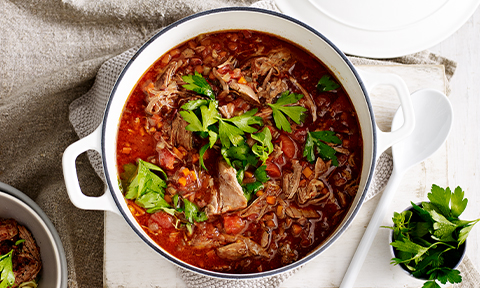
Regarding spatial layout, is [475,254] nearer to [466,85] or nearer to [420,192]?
[420,192]

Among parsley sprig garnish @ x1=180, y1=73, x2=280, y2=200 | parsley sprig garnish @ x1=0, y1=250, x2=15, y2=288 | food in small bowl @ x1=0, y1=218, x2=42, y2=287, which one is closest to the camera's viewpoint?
parsley sprig garnish @ x1=180, y1=73, x2=280, y2=200

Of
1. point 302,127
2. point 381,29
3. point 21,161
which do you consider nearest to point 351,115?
point 302,127

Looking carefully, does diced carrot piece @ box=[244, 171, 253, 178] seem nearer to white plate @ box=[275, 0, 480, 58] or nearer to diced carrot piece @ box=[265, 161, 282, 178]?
diced carrot piece @ box=[265, 161, 282, 178]

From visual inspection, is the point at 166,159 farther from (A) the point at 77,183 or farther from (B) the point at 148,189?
(A) the point at 77,183

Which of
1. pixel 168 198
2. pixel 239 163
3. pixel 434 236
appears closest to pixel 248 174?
pixel 239 163

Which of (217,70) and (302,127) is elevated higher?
(217,70)

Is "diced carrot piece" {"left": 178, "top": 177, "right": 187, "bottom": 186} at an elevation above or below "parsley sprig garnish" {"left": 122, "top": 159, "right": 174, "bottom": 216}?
above

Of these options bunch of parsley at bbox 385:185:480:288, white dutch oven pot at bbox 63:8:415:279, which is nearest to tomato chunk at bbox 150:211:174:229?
white dutch oven pot at bbox 63:8:415:279
